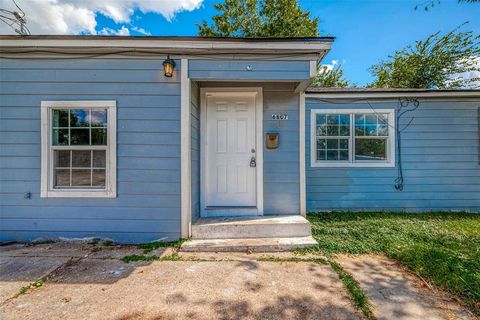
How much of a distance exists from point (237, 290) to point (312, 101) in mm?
4135

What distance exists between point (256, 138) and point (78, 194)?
281 centimetres

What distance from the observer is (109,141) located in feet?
10.6

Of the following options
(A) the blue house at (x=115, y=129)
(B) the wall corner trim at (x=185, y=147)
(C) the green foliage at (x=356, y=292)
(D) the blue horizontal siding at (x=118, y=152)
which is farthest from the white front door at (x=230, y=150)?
(C) the green foliage at (x=356, y=292)

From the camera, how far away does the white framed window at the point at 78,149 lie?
3221mm

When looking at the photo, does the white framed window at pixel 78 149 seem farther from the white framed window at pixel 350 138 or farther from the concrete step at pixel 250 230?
the white framed window at pixel 350 138

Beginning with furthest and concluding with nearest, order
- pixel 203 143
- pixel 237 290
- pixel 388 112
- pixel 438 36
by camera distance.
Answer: pixel 438 36 → pixel 388 112 → pixel 203 143 → pixel 237 290

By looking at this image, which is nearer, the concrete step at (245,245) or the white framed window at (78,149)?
the concrete step at (245,245)

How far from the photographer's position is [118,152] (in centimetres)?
324

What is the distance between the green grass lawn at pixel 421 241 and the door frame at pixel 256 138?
3.66 ft

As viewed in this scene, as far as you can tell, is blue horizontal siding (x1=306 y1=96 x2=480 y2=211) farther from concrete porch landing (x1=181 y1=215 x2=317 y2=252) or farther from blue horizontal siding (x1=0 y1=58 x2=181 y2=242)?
blue horizontal siding (x1=0 y1=58 x2=181 y2=242)

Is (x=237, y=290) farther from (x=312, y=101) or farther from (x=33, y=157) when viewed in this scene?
(x=312, y=101)

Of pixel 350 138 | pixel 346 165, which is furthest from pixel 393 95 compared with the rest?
pixel 346 165

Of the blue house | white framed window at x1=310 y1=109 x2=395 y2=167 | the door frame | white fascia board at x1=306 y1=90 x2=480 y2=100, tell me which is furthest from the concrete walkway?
white fascia board at x1=306 y1=90 x2=480 y2=100

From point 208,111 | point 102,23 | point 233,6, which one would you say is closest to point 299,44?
point 208,111
